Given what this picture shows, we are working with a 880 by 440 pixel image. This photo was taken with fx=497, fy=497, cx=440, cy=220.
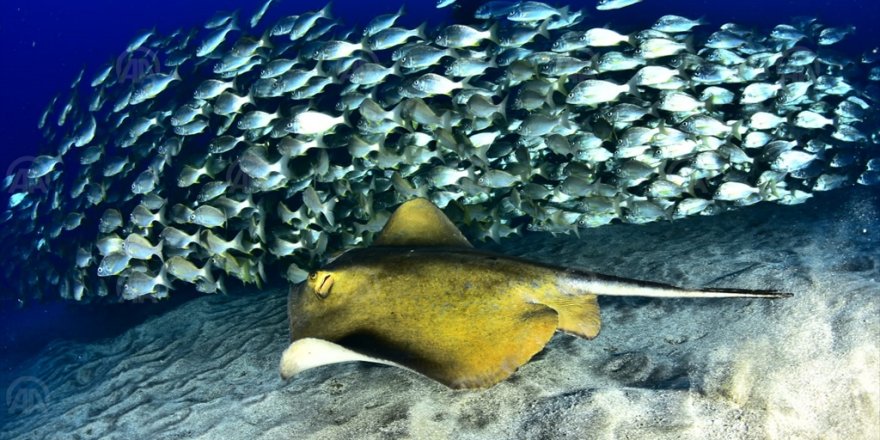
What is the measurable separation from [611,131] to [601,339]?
3.23 meters

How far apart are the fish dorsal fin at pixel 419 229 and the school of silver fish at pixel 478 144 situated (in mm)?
1984

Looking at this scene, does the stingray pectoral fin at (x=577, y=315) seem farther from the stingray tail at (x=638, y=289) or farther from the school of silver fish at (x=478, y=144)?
the school of silver fish at (x=478, y=144)

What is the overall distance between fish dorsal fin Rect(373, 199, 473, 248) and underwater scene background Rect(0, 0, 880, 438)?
1.10 metres

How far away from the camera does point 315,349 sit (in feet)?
8.36

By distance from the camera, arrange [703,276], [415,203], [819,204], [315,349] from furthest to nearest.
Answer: [819,204] < [703,276] < [415,203] < [315,349]

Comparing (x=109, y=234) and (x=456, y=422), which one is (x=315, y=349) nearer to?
(x=456, y=422)

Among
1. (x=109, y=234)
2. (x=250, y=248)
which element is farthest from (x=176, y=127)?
(x=250, y=248)

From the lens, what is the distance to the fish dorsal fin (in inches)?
169

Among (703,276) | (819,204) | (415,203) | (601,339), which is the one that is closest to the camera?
(601,339)

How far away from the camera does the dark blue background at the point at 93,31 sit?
34.8 feet

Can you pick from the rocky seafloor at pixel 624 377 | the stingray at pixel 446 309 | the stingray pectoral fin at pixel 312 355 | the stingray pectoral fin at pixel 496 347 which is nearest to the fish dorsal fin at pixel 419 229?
the stingray at pixel 446 309

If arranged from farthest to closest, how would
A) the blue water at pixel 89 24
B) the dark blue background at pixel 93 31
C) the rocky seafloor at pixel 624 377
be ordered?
the blue water at pixel 89 24 → the dark blue background at pixel 93 31 → the rocky seafloor at pixel 624 377

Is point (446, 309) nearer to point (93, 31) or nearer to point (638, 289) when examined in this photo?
point (638, 289)

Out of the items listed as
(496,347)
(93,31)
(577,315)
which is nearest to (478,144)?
(577,315)
